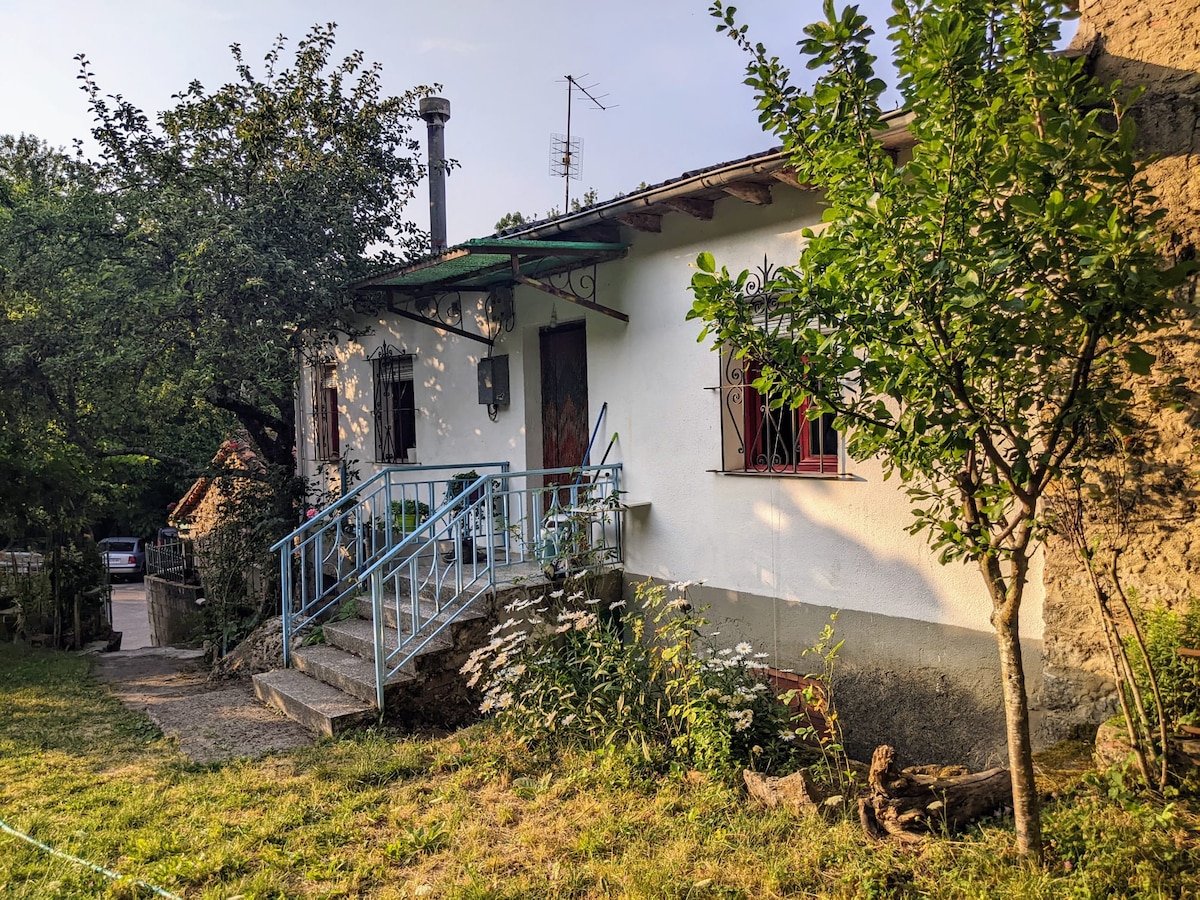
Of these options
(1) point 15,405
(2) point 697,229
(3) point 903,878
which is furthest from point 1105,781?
(1) point 15,405

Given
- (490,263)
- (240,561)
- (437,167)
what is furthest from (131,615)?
(490,263)

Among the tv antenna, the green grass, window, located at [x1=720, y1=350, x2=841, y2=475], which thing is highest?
the tv antenna

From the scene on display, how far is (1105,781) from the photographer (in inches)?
140

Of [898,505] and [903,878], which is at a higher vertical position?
[898,505]

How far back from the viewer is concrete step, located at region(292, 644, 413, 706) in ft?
19.2

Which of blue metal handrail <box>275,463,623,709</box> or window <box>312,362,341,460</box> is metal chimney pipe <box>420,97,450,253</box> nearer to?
window <box>312,362,341,460</box>

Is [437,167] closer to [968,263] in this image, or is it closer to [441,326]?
[441,326]

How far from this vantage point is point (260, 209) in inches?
323

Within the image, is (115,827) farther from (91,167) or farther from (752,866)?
(91,167)

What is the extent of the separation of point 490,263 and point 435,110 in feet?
15.7

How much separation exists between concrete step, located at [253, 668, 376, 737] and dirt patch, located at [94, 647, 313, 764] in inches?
3.2

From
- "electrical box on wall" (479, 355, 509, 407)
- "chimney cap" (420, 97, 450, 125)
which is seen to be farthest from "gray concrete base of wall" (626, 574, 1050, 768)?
"chimney cap" (420, 97, 450, 125)

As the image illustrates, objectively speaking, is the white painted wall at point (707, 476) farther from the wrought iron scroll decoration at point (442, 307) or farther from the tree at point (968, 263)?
the tree at point (968, 263)

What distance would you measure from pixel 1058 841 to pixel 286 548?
5994 millimetres
